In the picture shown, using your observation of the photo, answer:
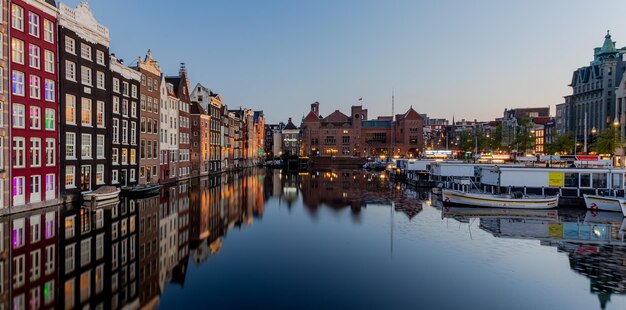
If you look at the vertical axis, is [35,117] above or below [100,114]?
below

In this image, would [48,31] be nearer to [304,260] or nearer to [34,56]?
[34,56]

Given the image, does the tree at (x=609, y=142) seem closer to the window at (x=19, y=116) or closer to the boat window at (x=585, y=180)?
the boat window at (x=585, y=180)

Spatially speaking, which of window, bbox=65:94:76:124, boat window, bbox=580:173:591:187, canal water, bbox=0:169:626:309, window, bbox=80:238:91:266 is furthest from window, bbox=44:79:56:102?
boat window, bbox=580:173:591:187

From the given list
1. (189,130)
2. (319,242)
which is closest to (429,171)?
(189,130)

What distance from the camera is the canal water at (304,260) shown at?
730 inches

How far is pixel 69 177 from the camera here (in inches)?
1738

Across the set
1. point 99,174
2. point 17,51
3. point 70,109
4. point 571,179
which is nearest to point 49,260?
point 17,51

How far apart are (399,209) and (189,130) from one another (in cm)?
5607

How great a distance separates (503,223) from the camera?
129ft

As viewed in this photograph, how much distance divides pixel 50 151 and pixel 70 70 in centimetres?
921

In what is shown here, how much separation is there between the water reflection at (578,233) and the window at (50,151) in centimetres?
3909

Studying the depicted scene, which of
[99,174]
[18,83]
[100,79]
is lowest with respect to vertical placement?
[99,174]

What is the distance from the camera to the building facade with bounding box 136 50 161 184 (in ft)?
215

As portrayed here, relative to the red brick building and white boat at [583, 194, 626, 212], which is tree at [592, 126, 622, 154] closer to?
white boat at [583, 194, 626, 212]
